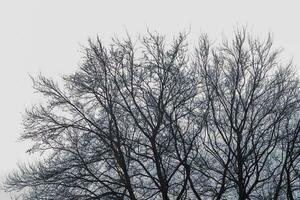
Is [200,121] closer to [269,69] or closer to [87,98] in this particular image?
[269,69]

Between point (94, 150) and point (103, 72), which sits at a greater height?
point (103, 72)

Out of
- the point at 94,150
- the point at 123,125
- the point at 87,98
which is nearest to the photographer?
the point at 94,150

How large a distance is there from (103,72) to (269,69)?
6.17m

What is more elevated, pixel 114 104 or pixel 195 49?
pixel 195 49

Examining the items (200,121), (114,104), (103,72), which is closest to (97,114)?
(114,104)

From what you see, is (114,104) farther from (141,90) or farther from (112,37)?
(112,37)

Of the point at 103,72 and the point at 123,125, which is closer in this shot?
the point at 103,72

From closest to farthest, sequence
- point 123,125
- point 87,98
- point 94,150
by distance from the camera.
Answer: point 94,150 < point 87,98 < point 123,125

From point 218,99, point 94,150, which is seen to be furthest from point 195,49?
point 94,150

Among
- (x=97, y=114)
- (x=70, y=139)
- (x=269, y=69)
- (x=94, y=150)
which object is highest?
(x=269, y=69)

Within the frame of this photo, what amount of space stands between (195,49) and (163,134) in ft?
11.5

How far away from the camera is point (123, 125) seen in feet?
45.6

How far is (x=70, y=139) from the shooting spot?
13.5m

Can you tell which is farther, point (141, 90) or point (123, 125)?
point (123, 125)
